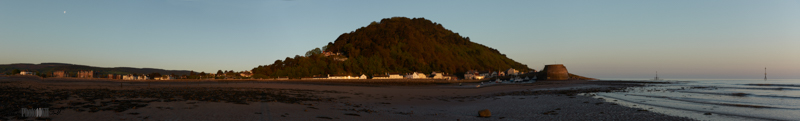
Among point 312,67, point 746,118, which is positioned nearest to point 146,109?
point 746,118

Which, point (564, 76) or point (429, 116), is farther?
point (564, 76)

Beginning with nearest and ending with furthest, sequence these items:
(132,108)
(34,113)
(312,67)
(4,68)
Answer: (34,113)
(132,108)
(312,67)
(4,68)

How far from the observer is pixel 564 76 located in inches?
5148

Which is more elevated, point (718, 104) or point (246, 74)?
point (246, 74)

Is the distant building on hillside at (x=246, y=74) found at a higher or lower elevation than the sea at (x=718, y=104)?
higher

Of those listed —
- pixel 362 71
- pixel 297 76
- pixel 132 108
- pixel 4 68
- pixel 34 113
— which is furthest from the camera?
pixel 4 68

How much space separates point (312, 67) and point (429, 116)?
131 meters

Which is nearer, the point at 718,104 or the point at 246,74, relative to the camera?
the point at 718,104

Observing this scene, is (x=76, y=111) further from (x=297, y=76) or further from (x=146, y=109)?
(x=297, y=76)

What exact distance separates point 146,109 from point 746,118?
22710mm

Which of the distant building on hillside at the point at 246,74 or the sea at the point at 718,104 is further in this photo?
the distant building on hillside at the point at 246,74

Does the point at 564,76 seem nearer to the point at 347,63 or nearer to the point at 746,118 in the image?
the point at 347,63

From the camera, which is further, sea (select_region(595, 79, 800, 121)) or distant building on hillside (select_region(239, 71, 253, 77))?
distant building on hillside (select_region(239, 71, 253, 77))

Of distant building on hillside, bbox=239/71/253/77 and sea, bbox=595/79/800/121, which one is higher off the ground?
distant building on hillside, bbox=239/71/253/77
